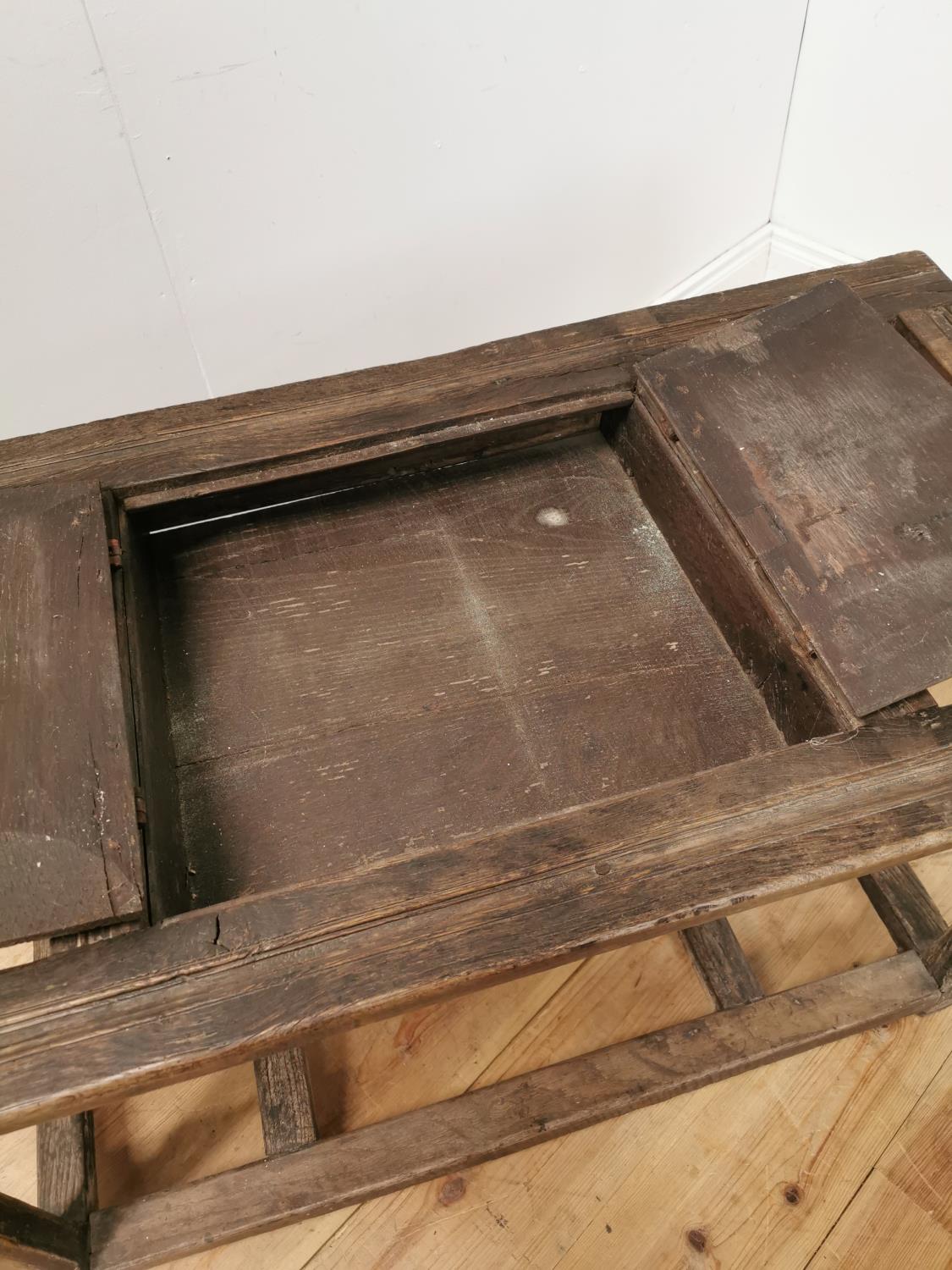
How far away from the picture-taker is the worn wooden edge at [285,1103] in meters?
1.14

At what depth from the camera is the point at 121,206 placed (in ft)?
4.38

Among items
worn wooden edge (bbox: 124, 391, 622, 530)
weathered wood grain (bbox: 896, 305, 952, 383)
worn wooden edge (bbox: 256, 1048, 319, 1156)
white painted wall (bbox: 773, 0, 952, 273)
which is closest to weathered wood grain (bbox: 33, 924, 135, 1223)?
worn wooden edge (bbox: 256, 1048, 319, 1156)

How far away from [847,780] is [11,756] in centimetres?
70

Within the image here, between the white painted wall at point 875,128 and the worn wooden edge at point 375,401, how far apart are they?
0.65 m

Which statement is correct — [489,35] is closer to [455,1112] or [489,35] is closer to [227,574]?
[227,574]

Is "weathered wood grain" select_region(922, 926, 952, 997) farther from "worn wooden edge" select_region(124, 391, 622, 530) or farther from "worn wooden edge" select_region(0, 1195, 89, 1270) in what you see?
"worn wooden edge" select_region(0, 1195, 89, 1270)

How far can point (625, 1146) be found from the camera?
1234 mm

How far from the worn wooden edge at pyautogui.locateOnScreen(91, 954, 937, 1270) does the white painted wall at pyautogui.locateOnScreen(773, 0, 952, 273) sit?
1.34 meters

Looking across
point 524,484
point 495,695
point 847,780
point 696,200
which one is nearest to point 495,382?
point 524,484

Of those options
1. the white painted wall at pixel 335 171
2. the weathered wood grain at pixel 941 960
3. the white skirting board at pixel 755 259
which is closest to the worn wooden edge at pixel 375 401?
the white painted wall at pixel 335 171

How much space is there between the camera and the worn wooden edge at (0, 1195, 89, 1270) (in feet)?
3.13

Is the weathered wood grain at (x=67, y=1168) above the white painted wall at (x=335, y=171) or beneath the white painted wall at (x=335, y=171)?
beneath

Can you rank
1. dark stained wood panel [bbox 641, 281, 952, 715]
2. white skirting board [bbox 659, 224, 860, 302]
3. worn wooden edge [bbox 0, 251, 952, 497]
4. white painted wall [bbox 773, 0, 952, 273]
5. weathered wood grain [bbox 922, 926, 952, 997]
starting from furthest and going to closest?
white skirting board [bbox 659, 224, 860, 302] → white painted wall [bbox 773, 0, 952, 273] → weathered wood grain [bbox 922, 926, 952, 997] → worn wooden edge [bbox 0, 251, 952, 497] → dark stained wood panel [bbox 641, 281, 952, 715]

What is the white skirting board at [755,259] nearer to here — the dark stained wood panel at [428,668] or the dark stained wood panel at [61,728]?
the dark stained wood panel at [428,668]
